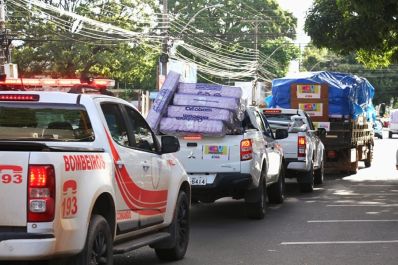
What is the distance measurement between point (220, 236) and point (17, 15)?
37.0m

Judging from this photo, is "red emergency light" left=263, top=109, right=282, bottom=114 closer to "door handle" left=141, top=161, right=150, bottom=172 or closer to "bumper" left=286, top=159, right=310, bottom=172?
"bumper" left=286, top=159, right=310, bottom=172

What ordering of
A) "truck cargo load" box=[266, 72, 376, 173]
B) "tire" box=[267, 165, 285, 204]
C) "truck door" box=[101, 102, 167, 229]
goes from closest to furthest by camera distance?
"truck door" box=[101, 102, 167, 229], "tire" box=[267, 165, 285, 204], "truck cargo load" box=[266, 72, 376, 173]

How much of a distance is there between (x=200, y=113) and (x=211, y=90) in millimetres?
504

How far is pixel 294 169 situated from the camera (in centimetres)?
1645

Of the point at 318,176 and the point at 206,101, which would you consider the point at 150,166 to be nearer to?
the point at 206,101

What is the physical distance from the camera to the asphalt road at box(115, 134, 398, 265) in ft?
28.5

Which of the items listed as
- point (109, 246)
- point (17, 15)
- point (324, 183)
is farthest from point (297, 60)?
point (109, 246)

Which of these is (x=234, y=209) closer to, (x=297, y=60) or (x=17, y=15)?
(x=17, y=15)

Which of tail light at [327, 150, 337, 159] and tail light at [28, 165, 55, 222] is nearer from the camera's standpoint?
tail light at [28, 165, 55, 222]

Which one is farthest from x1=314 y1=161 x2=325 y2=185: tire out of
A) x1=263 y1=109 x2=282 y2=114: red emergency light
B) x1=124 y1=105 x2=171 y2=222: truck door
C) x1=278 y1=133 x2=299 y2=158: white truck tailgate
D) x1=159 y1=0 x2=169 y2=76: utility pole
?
x1=159 y1=0 x2=169 y2=76: utility pole

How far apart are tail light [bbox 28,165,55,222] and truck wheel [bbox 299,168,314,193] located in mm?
12013

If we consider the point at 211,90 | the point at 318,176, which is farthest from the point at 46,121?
the point at 318,176

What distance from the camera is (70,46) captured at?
45844 millimetres

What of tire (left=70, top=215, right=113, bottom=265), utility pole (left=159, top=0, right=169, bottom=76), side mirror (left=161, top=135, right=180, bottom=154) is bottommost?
tire (left=70, top=215, right=113, bottom=265)
